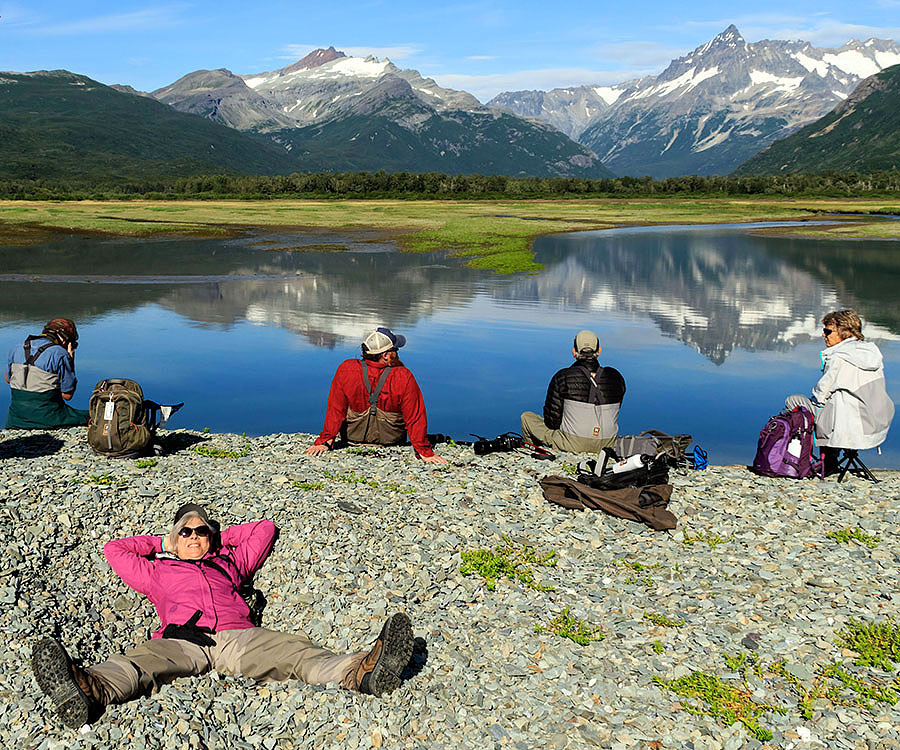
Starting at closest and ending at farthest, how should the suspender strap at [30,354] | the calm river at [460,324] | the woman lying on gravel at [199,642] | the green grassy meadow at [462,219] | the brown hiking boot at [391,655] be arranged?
the woman lying on gravel at [199,642] → the brown hiking boot at [391,655] → the suspender strap at [30,354] → the calm river at [460,324] → the green grassy meadow at [462,219]

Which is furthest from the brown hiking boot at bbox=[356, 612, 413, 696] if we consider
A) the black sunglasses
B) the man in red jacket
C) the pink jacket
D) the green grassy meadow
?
the green grassy meadow

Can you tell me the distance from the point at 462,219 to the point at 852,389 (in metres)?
108

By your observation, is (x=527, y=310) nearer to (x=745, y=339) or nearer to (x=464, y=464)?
(x=745, y=339)

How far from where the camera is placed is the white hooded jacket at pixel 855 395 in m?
14.7

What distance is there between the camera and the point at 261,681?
9547 millimetres

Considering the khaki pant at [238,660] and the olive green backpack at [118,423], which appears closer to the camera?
the khaki pant at [238,660]

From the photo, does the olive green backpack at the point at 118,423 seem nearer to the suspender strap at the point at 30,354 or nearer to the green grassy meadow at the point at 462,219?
the suspender strap at the point at 30,354

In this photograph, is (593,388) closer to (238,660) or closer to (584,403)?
(584,403)

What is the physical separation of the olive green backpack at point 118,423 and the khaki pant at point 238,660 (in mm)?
6751

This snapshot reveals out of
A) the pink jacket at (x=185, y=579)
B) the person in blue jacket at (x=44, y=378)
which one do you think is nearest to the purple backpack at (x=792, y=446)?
the pink jacket at (x=185, y=579)

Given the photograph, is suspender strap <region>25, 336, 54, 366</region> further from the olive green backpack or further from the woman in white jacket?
the woman in white jacket

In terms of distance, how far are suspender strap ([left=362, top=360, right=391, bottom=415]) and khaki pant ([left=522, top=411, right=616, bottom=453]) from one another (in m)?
3.48

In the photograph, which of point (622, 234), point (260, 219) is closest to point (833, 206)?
point (622, 234)

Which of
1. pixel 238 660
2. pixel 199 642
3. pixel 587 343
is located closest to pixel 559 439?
pixel 587 343
